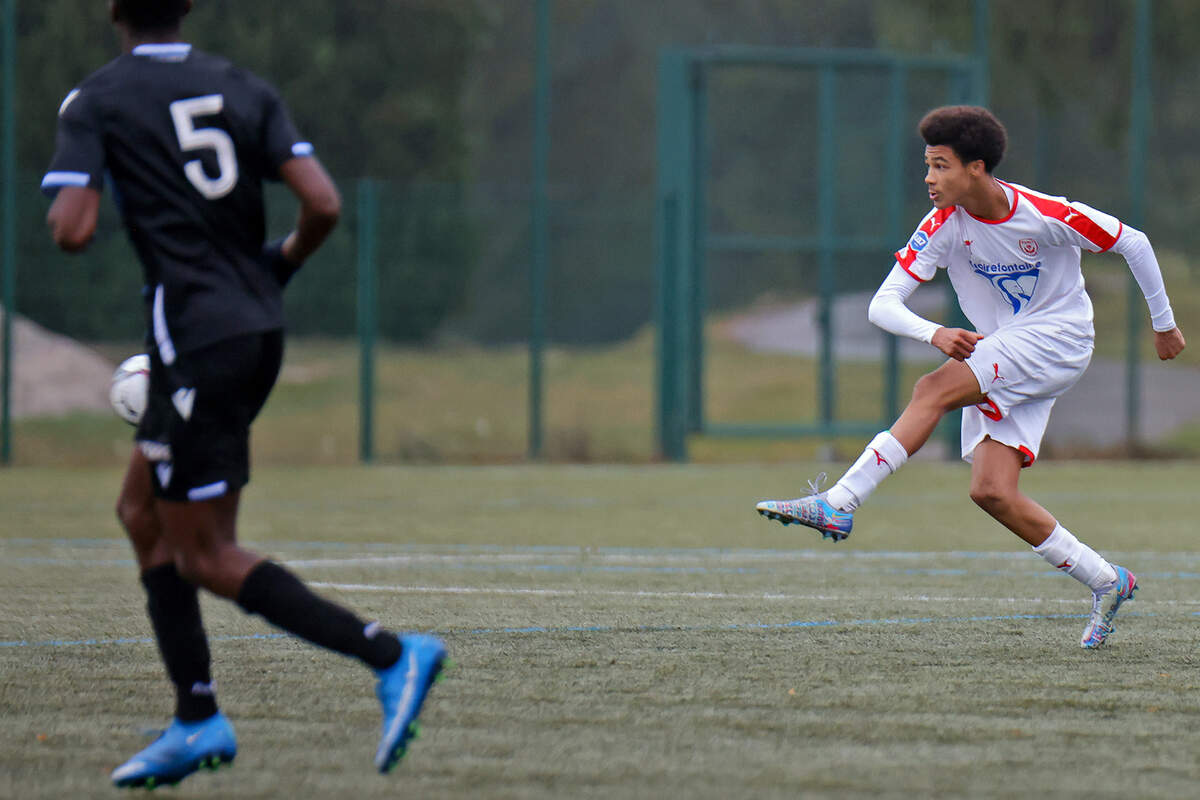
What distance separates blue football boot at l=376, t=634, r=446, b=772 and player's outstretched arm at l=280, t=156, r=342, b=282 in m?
0.83

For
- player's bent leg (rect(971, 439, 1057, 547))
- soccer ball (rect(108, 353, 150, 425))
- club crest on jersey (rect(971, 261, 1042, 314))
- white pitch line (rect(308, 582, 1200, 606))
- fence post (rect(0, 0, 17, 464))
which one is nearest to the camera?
soccer ball (rect(108, 353, 150, 425))

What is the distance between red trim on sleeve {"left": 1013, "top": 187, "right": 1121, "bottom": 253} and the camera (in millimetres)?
5508

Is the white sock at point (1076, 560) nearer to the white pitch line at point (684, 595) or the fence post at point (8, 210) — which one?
the white pitch line at point (684, 595)

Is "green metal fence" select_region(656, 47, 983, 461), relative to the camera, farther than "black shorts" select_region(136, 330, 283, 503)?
Yes

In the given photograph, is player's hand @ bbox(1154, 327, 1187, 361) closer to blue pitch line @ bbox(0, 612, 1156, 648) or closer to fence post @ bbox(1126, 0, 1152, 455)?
blue pitch line @ bbox(0, 612, 1156, 648)

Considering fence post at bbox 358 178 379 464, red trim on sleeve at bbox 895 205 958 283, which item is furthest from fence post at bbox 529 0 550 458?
red trim on sleeve at bbox 895 205 958 283

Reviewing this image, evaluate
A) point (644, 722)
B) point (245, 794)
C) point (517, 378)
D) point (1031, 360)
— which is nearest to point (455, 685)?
point (644, 722)

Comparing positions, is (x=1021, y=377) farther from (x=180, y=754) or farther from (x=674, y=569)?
(x=180, y=754)

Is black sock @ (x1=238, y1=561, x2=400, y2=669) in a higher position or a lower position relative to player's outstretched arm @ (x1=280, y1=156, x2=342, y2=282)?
lower

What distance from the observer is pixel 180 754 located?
12.0 ft

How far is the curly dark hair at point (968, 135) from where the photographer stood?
5.51m

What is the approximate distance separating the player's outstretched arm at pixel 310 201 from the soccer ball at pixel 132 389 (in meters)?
0.44

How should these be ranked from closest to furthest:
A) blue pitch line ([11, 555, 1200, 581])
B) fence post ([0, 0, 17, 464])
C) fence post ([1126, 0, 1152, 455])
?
blue pitch line ([11, 555, 1200, 581]) → fence post ([0, 0, 17, 464]) → fence post ([1126, 0, 1152, 455])

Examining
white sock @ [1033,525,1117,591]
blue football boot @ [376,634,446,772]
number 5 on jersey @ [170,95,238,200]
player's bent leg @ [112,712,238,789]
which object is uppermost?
number 5 on jersey @ [170,95,238,200]
